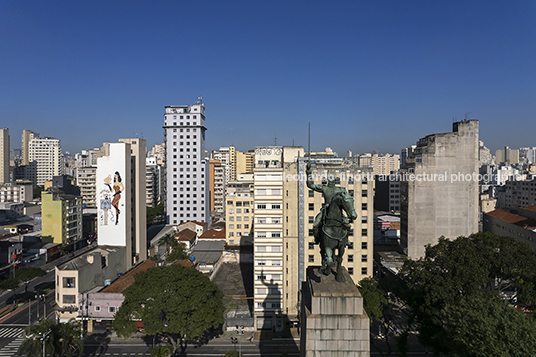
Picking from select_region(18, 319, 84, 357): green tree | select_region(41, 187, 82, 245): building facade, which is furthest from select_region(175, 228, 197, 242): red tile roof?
select_region(18, 319, 84, 357): green tree

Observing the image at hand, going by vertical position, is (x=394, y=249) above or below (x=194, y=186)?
below

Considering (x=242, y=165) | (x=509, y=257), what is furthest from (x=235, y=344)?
(x=242, y=165)

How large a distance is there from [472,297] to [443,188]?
112 ft

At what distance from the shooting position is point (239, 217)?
83.8m

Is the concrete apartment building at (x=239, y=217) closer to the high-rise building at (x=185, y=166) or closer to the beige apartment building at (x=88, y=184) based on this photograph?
the high-rise building at (x=185, y=166)

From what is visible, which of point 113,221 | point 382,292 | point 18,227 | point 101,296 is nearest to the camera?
point 382,292

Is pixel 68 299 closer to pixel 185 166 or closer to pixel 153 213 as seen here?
pixel 185 166

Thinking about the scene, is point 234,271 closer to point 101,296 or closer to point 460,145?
point 101,296

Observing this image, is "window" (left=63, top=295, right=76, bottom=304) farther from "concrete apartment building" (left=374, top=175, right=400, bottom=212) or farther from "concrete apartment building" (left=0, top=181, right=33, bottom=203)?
"concrete apartment building" (left=374, top=175, right=400, bottom=212)

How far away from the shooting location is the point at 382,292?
3878 centimetres

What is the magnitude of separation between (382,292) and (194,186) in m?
77.7

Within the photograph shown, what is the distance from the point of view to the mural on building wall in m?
64.6

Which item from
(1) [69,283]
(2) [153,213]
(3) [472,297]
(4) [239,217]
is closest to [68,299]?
(1) [69,283]

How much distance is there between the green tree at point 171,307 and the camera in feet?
113
